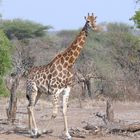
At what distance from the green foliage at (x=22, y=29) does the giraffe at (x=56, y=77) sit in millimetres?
27892

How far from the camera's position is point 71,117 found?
42.2 ft

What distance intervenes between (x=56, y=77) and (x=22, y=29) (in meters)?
30.1

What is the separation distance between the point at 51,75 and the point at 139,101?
8.17 meters

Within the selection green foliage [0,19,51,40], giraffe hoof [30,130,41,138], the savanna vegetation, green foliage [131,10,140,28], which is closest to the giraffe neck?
giraffe hoof [30,130,41,138]

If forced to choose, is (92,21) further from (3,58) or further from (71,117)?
(3,58)

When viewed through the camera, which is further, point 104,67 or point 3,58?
point 104,67

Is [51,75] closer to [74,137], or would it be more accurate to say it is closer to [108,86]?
[74,137]

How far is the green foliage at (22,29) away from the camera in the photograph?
3897 centimetres

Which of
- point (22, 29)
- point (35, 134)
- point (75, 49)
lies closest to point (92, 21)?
point (75, 49)

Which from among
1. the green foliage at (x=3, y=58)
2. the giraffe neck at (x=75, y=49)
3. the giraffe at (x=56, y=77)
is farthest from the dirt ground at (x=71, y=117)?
the giraffe neck at (x=75, y=49)

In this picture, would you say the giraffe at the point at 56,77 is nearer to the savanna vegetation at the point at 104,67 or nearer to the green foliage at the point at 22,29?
the savanna vegetation at the point at 104,67

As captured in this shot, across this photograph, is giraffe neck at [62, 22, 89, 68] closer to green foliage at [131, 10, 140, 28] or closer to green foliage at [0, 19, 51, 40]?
green foliage at [131, 10, 140, 28]

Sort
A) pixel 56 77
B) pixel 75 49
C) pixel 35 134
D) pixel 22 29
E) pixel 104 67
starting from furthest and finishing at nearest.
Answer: pixel 22 29
pixel 104 67
pixel 75 49
pixel 56 77
pixel 35 134

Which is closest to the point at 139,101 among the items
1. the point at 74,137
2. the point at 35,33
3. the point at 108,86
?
the point at 108,86
